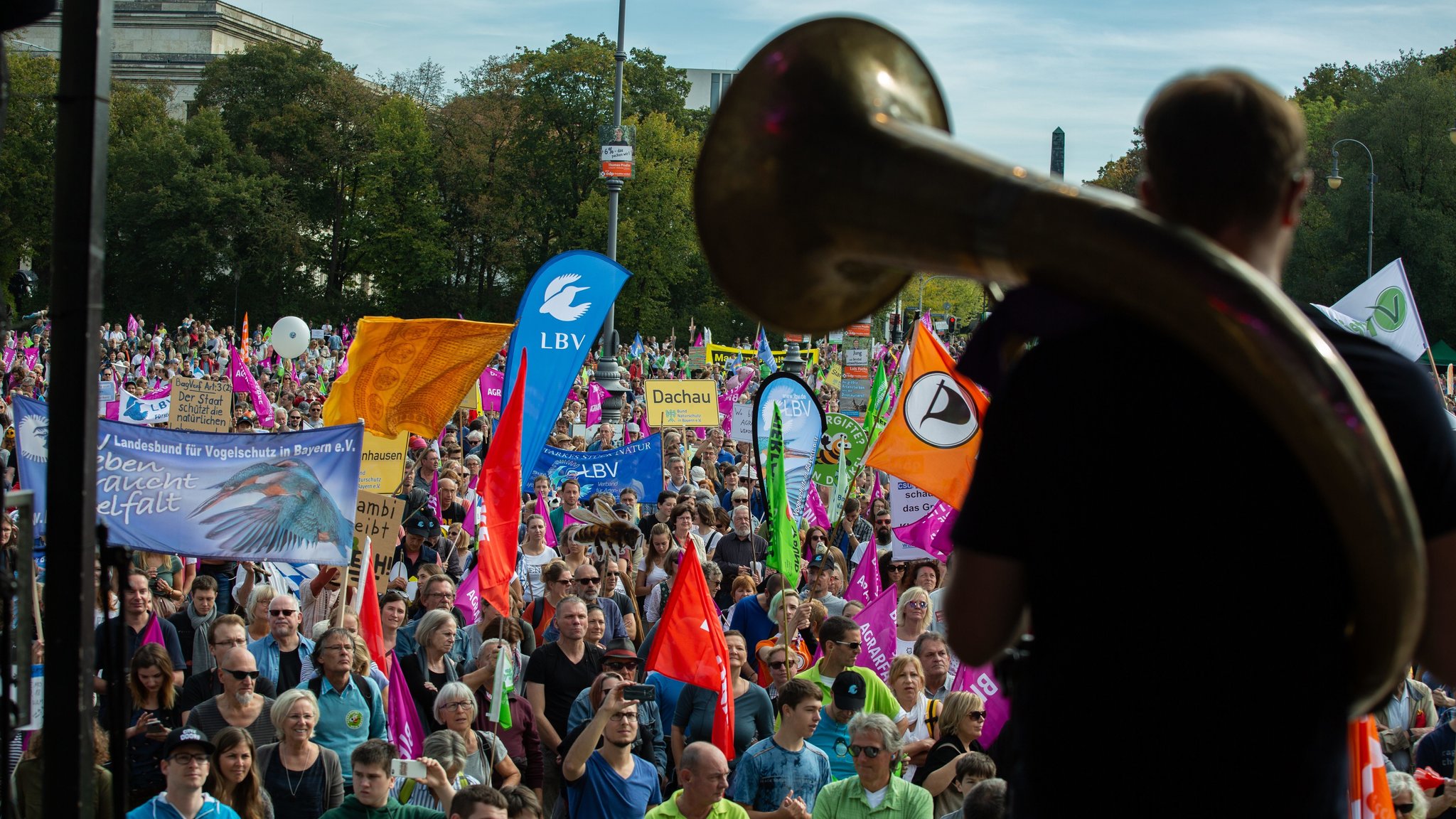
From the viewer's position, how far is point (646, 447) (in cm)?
1308

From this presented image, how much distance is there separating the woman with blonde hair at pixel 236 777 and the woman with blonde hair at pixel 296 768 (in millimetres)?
300

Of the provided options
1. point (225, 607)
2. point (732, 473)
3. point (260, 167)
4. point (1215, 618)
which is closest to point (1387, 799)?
point (1215, 618)

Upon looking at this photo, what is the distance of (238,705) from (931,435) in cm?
493

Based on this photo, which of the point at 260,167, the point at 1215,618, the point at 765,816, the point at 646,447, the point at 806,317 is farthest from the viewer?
the point at 260,167

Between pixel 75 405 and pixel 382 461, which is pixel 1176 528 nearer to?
pixel 75 405

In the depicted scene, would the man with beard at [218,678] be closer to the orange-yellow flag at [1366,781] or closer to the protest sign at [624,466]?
the orange-yellow flag at [1366,781]

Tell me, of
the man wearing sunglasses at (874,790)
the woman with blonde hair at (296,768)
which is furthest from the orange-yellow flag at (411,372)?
the man wearing sunglasses at (874,790)

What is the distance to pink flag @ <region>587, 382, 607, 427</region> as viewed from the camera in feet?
71.5

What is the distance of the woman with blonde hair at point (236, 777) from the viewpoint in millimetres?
5902

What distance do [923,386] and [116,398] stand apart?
13.4 meters

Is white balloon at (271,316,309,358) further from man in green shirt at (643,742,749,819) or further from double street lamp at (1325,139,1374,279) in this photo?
man in green shirt at (643,742,749,819)

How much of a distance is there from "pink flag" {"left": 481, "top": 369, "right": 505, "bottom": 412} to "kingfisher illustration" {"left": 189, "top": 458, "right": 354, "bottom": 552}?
37.4ft

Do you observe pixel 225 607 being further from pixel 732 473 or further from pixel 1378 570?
pixel 1378 570

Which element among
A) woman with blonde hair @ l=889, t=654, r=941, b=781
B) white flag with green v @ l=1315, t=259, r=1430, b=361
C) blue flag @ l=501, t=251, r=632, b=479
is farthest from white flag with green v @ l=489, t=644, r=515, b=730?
white flag with green v @ l=1315, t=259, r=1430, b=361
